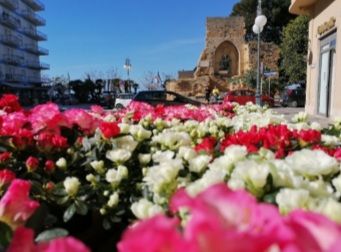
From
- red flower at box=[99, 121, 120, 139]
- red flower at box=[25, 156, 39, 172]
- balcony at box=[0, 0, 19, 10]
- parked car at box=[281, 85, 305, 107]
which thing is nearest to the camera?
red flower at box=[25, 156, 39, 172]

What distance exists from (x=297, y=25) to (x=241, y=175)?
38.0m

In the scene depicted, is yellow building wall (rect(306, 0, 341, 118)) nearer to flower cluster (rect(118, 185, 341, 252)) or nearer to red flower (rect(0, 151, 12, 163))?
red flower (rect(0, 151, 12, 163))

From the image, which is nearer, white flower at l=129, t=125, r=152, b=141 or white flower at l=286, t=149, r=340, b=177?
white flower at l=286, t=149, r=340, b=177

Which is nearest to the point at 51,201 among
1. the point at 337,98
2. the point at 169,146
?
the point at 169,146

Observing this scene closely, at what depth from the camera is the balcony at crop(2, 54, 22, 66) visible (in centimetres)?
6450

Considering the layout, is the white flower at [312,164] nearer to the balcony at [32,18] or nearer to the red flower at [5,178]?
the red flower at [5,178]

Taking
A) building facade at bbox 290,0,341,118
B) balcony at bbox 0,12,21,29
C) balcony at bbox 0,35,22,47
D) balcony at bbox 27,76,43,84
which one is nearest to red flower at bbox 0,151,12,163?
building facade at bbox 290,0,341,118

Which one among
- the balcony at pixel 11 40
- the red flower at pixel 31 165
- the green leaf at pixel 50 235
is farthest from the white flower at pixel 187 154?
the balcony at pixel 11 40

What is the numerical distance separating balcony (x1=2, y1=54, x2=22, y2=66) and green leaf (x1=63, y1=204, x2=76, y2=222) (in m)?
65.9

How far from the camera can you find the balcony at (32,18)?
7619cm


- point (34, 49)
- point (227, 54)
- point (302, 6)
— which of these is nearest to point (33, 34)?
point (34, 49)

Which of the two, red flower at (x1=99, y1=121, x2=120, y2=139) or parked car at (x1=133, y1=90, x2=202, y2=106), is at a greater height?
red flower at (x1=99, y1=121, x2=120, y2=139)

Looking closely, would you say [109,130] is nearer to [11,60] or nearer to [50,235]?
[50,235]

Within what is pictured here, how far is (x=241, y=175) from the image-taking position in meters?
1.31
